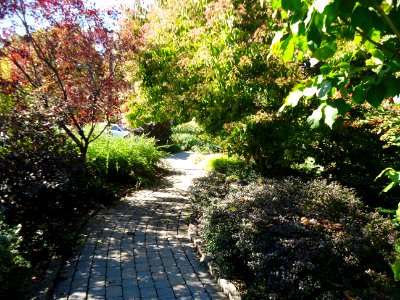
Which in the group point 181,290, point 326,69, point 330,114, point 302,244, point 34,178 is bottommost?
point 181,290

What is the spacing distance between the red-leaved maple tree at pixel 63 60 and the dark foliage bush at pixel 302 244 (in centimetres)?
379

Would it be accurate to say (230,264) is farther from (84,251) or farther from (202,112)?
(202,112)

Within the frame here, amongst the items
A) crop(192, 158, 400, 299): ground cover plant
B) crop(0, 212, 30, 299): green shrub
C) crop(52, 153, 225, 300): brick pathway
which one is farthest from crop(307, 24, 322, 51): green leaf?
crop(0, 212, 30, 299): green shrub

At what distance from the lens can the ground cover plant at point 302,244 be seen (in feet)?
11.8

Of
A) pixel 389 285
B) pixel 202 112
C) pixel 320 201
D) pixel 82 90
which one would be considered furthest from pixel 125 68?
pixel 389 285

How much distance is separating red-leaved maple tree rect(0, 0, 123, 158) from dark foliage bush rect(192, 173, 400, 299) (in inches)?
149

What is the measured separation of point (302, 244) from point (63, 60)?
606 cm

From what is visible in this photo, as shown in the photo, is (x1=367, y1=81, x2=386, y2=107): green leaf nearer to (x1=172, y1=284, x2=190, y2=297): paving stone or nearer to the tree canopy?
the tree canopy

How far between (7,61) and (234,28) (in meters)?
5.13

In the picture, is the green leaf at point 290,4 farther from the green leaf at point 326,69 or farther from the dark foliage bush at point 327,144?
the dark foliage bush at point 327,144

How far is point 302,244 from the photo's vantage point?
397cm

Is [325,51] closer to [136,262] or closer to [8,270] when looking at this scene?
[8,270]

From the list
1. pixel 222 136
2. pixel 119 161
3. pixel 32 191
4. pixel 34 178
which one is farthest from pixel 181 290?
pixel 119 161

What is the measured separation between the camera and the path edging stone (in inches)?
157
